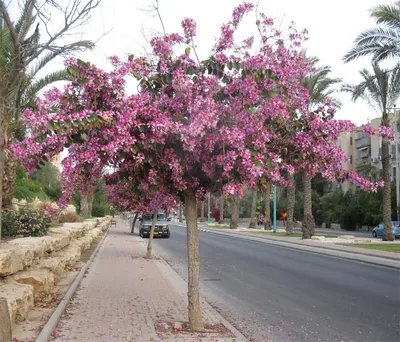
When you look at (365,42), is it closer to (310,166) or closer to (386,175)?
(386,175)

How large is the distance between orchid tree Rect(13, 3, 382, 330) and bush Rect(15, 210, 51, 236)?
5.80 metres

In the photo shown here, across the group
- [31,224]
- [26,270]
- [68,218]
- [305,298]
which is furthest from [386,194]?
[26,270]

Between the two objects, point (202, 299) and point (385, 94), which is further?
Answer: point (385, 94)

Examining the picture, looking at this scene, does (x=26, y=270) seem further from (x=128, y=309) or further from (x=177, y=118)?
(x=177, y=118)

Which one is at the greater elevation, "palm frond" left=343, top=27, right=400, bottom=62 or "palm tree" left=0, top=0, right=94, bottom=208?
"palm frond" left=343, top=27, right=400, bottom=62

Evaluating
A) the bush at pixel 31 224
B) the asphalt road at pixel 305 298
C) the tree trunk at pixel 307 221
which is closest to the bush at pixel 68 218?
the asphalt road at pixel 305 298

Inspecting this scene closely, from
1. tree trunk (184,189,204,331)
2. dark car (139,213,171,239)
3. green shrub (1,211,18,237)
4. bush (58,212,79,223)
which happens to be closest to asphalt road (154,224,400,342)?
tree trunk (184,189,204,331)

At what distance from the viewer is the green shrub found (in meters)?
11.2

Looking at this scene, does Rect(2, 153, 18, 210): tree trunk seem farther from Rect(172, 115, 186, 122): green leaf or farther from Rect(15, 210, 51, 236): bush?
Rect(172, 115, 186, 122): green leaf

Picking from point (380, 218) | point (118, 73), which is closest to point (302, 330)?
point (118, 73)

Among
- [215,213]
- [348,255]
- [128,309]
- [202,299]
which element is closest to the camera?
[128,309]

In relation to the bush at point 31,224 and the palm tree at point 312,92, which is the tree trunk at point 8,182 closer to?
the bush at point 31,224

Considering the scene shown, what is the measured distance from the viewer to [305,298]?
408 inches

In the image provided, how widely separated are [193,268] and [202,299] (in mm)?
3242
